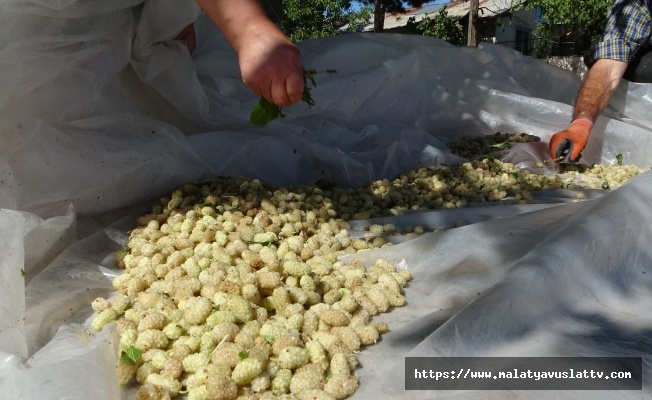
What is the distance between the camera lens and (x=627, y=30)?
3.47 meters

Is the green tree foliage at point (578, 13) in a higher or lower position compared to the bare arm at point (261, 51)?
lower

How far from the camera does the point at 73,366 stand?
45.9 inches

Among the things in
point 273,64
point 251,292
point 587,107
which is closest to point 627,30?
point 587,107

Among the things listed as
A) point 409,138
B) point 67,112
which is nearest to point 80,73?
point 67,112

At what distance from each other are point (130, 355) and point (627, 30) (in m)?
3.43

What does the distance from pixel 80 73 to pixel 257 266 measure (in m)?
1.01

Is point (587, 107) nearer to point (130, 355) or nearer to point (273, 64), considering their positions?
point (273, 64)

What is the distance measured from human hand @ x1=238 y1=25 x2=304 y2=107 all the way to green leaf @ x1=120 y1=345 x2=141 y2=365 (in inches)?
29.4

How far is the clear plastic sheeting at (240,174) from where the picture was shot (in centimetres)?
130

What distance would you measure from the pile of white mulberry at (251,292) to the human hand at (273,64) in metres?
0.52

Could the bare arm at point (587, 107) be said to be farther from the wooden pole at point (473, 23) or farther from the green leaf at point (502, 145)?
the wooden pole at point (473, 23)

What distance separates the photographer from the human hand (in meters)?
1.56

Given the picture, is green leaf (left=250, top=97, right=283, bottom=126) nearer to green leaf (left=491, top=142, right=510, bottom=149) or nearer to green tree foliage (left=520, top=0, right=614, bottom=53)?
green leaf (left=491, top=142, right=510, bottom=149)

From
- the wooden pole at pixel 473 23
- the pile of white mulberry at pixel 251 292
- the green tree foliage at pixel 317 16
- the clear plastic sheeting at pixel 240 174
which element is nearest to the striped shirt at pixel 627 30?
the clear plastic sheeting at pixel 240 174
